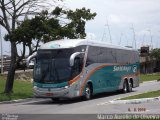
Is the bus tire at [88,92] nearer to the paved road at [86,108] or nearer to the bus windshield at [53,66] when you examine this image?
the bus windshield at [53,66]

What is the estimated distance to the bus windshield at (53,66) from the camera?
76.1ft

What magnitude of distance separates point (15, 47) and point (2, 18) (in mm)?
1998

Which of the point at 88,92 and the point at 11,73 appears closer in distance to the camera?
the point at 88,92

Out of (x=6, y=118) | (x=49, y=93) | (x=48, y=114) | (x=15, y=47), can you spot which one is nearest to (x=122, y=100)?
(x=49, y=93)

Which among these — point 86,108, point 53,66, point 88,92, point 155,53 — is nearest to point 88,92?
point 88,92

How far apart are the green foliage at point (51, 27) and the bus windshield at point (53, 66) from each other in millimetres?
2802

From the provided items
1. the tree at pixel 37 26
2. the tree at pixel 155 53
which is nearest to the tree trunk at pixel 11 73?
the tree at pixel 37 26

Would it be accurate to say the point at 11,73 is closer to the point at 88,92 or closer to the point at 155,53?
the point at 88,92

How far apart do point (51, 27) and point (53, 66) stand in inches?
180

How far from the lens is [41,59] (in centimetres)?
2388

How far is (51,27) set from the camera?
27375 mm

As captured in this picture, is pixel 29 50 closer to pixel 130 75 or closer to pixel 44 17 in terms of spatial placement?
pixel 44 17

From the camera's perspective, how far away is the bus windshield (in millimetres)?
23188

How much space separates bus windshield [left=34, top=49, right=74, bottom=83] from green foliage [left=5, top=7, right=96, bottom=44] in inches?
110
